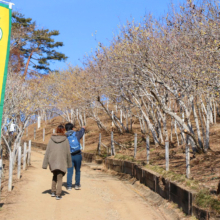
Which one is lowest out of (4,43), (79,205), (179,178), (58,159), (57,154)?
(79,205)

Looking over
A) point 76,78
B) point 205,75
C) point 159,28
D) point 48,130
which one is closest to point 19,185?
point 205,75

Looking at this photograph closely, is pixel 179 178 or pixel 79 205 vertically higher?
pixel 179 178

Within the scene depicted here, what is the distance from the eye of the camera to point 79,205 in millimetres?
8289

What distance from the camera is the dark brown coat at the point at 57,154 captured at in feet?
29.0

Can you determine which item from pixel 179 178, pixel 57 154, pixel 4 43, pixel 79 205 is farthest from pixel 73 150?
pixel 4 43

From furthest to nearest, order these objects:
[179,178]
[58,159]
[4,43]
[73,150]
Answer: [73,150], [58,159], [179,178], [4,43]

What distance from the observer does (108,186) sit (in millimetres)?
11570

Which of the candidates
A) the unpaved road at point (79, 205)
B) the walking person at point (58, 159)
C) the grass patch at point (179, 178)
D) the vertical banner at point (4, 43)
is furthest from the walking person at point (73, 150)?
the vertical banner at point (4, 43)

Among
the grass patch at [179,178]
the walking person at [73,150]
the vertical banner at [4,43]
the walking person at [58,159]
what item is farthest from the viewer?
the walking person at [73,150]

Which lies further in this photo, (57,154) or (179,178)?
(57,154)

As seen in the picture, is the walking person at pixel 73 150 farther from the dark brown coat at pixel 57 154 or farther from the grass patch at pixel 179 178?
the grass patch at pixel 179 178

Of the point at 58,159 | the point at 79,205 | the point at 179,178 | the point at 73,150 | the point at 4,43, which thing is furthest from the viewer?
the point at 73,150

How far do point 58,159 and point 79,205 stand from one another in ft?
4.25

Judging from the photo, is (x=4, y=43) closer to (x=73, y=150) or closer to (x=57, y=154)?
(x=57, y=154)
